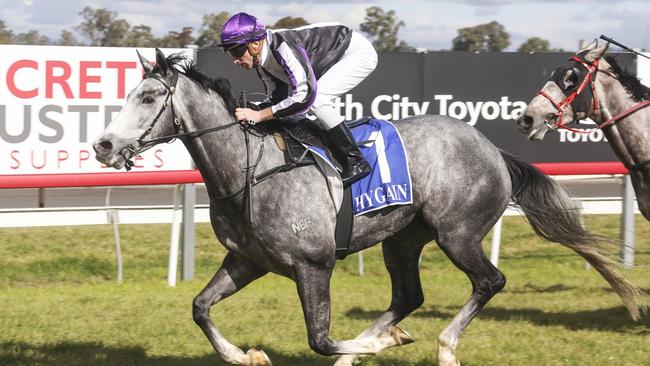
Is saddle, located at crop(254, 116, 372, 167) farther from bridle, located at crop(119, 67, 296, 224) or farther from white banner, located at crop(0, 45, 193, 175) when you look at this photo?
white banner, located at crop(0, 45, 193, 175)

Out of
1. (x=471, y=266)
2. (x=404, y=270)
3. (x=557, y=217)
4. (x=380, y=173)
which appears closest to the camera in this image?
(x=380, y=173)

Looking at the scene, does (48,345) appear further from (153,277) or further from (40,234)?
(40,234)

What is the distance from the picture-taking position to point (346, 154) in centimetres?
504

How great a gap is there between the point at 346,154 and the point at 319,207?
322mm

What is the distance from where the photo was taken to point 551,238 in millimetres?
5863

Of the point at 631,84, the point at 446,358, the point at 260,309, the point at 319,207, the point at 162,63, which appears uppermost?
the point at 162,63

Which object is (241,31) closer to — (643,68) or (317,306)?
(317,306)

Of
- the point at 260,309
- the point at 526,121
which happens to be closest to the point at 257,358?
the point at 260,309

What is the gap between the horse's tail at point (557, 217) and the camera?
5.81 m

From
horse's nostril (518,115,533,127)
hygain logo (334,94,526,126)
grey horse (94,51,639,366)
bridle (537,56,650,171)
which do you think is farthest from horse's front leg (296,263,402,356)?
hygain logo (334,94,526,126)

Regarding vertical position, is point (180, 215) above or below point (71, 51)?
below

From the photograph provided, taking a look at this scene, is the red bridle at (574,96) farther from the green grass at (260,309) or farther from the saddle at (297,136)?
the saddle at (297,136)

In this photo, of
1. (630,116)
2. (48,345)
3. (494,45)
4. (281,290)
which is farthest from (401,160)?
(494,45)

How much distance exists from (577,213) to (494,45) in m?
13.6
